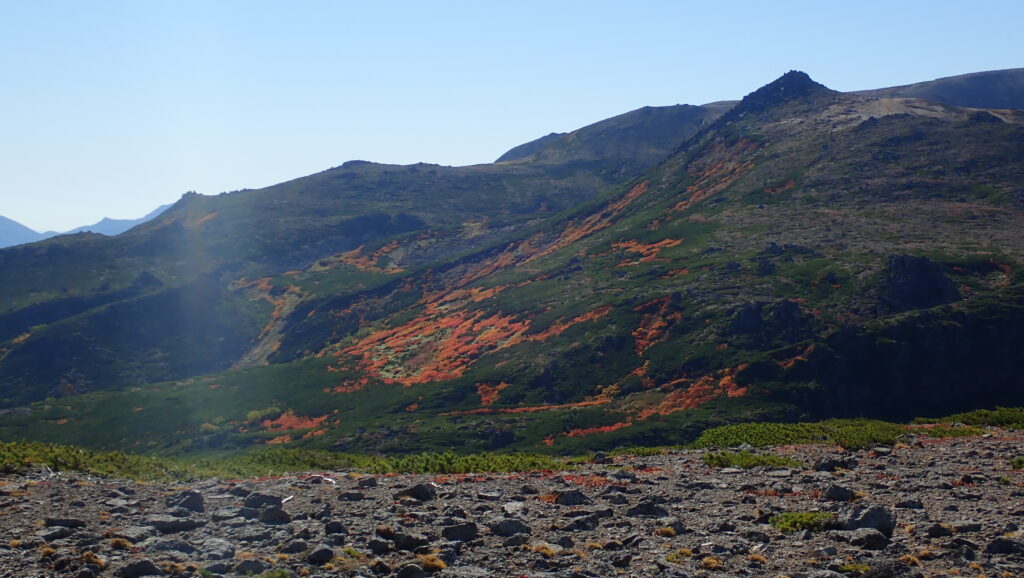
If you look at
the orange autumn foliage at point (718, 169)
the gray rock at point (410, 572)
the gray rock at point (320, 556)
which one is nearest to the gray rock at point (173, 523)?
the gray rock at point (320, 556)

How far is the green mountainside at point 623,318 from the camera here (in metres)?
62.4

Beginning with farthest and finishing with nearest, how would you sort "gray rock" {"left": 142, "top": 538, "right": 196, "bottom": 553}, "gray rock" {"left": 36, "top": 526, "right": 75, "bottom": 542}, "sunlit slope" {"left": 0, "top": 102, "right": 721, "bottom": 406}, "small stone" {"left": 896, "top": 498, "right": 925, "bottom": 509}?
"sunlit slope" {"left": 0, "top": 102, "right": 721, "bottom": 406} < "small stone" {"left": 896, "top": 498, "right": 925, "bottom": 509} < "gray rock" {"left": 36, "top": 526, "right": 75, "bottom": 542} < "gray rock" {"left": 142, "top": 538, "right": 196, "bottom": 553}

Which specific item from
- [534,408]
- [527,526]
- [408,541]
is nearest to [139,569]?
[408,541]

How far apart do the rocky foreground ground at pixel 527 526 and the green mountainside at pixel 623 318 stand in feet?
101

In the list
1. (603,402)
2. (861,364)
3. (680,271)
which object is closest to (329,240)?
(680,271)

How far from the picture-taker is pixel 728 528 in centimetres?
1930

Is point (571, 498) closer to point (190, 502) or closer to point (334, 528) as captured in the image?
point (334, 528)

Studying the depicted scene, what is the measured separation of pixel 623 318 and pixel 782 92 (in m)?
122

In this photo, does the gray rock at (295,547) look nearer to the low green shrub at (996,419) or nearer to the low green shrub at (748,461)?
the low green shrub at (748,461)

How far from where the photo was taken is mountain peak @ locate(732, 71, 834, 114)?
171500 millimetres

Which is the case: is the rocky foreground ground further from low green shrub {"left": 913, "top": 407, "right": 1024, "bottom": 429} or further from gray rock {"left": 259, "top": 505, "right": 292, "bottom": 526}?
low green shrub {"left": 913, "top": 407, "right": 1024, "bottom": 429}

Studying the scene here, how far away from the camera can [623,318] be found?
271 feet

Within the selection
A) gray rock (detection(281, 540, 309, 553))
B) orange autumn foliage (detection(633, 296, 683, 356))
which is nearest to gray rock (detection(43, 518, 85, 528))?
gray rock (detection(281, 540, 309, 553))

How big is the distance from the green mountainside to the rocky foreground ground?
30822mm
